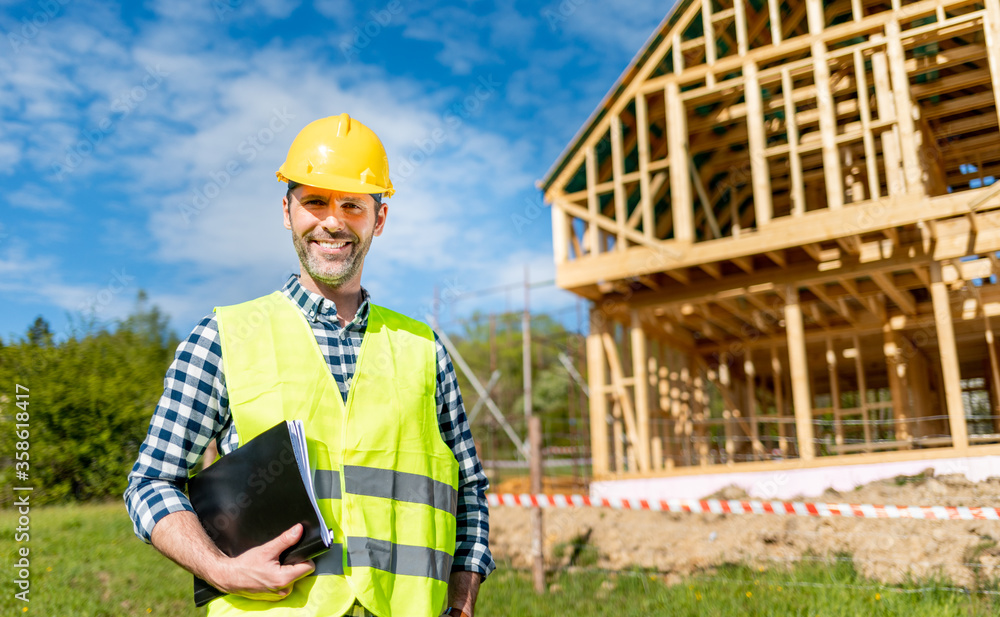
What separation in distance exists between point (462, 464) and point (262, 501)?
28.2 inches

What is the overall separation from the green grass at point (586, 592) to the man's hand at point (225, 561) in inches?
241

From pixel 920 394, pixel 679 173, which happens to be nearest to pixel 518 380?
pixel 920 394

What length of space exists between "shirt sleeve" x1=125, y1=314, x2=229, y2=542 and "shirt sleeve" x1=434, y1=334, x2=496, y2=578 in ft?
2.14

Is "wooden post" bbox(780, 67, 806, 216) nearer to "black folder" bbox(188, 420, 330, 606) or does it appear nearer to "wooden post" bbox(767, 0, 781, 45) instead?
"wooden post" bbox(767, 0, 781, 45)

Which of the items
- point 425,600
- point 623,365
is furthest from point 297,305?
point 623,365

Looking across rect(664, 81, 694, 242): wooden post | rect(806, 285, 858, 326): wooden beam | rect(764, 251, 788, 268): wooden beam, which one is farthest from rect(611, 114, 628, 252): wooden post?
rect(806, 285, 858, 326): wooden beam

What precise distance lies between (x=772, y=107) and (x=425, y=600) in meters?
13.2

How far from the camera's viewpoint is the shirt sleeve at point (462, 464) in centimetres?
219

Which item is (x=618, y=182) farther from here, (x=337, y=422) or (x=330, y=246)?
(x=337, y=422)

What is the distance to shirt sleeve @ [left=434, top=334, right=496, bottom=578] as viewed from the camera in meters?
2.19

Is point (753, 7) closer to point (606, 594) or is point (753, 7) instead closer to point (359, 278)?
point (606, 594)

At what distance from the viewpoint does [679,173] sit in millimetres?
12438

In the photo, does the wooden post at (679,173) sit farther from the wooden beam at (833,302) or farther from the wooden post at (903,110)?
the wooden post at (903,110)

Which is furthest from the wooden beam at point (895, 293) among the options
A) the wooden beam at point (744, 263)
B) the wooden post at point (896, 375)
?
the wooden beam at point (744, 263)
